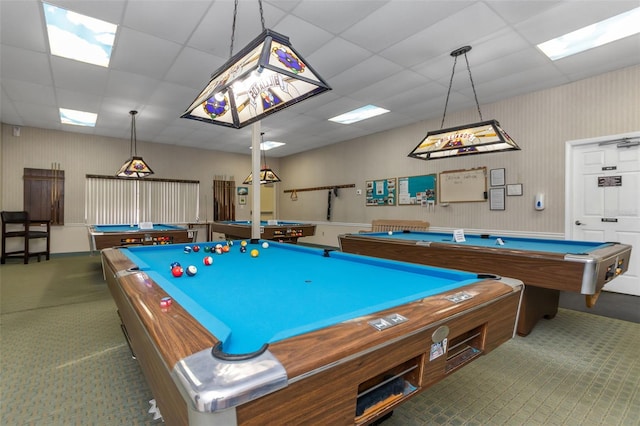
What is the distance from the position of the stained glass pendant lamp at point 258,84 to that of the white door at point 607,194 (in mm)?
4191

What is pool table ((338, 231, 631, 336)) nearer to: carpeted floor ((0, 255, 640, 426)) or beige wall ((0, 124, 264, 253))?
carpeted floor ((0, 255, 640, 426))

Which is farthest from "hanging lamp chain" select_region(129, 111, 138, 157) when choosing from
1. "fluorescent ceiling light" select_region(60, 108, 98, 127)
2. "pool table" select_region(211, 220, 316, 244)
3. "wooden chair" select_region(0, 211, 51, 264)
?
"pool table" select_region(211, 220, 316, 244)

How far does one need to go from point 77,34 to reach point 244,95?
2.18 metres

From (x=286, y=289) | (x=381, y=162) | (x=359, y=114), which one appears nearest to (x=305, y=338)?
(x=286, y=289)

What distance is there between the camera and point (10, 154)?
20.5 ft

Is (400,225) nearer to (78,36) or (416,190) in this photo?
(416,190)

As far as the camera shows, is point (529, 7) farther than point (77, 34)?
No

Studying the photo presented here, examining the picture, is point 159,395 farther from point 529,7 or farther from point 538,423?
point 529,7

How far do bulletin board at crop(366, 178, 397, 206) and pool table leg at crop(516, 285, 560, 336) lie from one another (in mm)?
3733

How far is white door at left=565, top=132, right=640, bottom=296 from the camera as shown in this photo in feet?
12.4

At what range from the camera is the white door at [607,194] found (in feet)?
12.4

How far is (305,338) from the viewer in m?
0.79

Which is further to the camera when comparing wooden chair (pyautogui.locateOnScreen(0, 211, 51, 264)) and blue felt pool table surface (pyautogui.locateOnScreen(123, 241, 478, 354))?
wooden chair (pyautogui.locateOnScreen(0, 211, 51, 264))

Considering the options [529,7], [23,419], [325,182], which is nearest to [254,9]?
[529,7]
